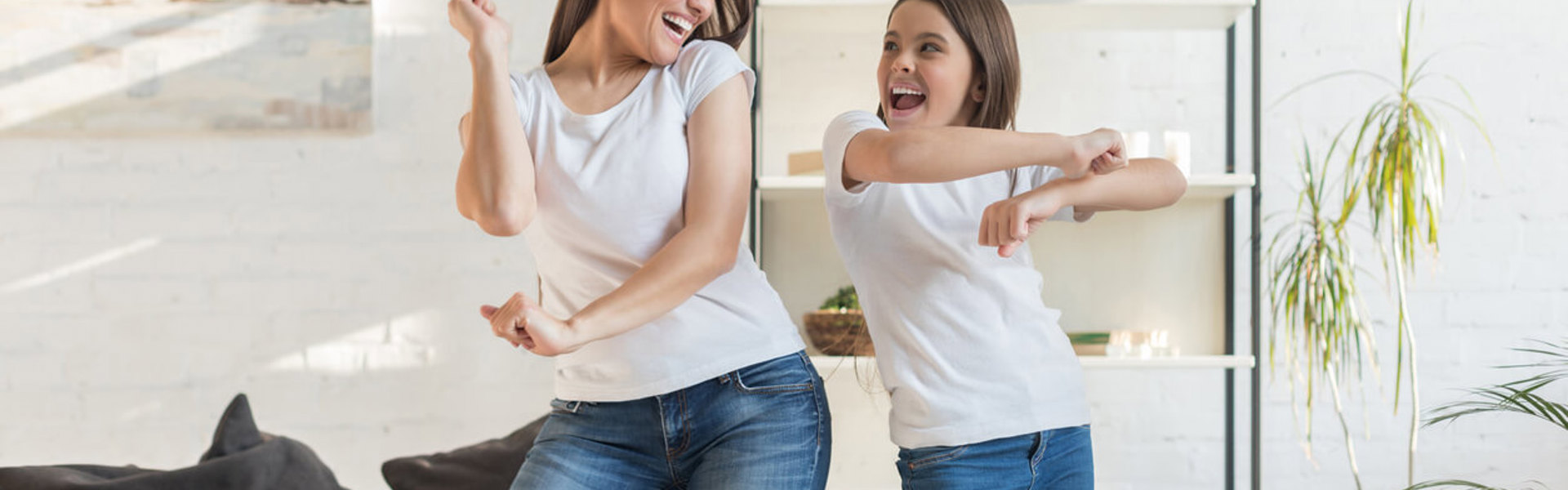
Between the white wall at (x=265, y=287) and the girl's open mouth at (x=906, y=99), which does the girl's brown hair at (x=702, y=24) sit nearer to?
the girl's open mouth at (x=906, y=99)

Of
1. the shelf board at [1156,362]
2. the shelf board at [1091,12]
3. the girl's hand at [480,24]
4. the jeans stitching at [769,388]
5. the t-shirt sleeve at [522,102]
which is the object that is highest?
the shelf board at [1091,12]

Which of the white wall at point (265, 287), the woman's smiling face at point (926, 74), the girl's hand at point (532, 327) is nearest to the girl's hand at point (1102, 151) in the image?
the woman's smiling face at point (926, 74)

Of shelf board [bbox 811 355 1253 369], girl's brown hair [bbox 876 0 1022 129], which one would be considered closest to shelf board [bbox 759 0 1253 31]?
shelf board [bbox 811 355 1253 369]

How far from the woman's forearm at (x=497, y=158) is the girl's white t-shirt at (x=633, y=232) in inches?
2.2

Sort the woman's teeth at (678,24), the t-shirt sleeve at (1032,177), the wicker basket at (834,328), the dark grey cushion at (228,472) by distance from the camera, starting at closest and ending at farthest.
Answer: the woman's teeth at (678,24) → the t-shirt sleeve at (1032,177) → the dark grey cushion at (228,472) → the wicker basket at (834,328)

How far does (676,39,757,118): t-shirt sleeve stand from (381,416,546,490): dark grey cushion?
107 cm

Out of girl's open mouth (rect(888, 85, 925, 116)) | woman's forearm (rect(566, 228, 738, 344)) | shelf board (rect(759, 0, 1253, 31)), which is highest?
shelf board (rect(759, 0, 1253, 31))

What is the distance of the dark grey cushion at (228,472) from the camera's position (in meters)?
1.94

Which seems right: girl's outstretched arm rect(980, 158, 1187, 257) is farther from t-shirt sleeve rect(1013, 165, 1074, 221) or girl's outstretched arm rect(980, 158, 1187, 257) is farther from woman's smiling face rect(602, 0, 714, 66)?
woman's smiling face rect(602, 0, 714, 66)

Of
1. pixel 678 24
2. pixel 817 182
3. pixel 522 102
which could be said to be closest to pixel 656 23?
pixel 678 24

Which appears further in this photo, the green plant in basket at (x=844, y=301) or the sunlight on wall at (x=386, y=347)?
the sunlight on wall at (x=386, y=347)

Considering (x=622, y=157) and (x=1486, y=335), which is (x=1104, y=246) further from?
(x=622, y=157)

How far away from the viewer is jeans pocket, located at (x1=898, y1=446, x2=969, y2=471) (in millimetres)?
1242

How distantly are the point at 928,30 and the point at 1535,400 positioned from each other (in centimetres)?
174
